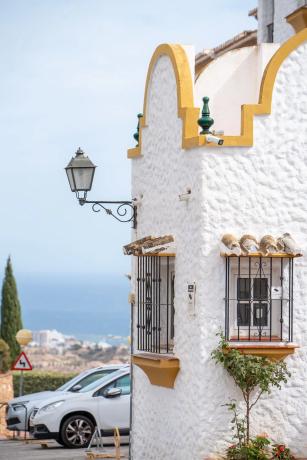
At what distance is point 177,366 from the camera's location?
18625 millimetres

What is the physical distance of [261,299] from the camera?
59.5ft

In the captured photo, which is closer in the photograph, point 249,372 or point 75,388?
point 249,372

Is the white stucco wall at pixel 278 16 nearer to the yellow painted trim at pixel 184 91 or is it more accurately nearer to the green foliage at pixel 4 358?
the yellow painted trim at pixel 184 91

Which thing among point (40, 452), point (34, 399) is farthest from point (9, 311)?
point (40, 452)

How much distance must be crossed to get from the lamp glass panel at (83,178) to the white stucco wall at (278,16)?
5.59 meters

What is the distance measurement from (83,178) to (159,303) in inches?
102

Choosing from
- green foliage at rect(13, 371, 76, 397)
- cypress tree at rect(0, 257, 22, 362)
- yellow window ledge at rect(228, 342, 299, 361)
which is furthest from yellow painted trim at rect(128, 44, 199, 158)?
cypress tree at rect(0, 257, 22, 362)

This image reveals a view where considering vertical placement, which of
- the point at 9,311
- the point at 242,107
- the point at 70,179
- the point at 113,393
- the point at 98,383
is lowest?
the point at 113,393

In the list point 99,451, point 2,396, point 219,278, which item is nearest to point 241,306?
point 219,278

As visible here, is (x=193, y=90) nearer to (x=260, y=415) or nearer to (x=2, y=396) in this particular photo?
(x=260, y=415)

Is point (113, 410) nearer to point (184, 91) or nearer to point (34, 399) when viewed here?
point (34, 399)

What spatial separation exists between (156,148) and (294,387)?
4.32m

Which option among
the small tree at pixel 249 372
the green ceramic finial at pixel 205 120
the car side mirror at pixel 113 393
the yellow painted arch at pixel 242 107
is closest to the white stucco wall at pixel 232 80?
the yellow painted arch at pixel 242 107

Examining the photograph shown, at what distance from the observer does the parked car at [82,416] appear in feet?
84.8
